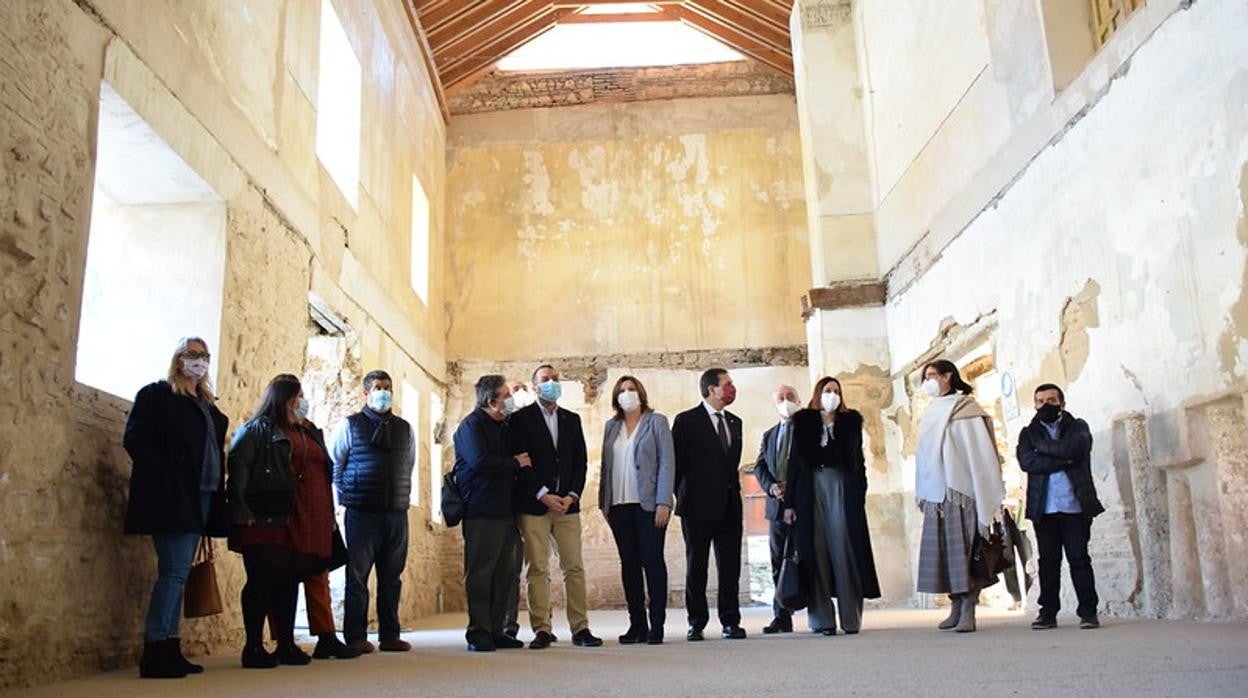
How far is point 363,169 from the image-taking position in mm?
10344

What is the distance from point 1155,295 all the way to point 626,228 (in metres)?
9.06

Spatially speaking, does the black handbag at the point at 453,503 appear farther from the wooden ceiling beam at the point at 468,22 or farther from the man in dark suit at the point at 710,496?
the wooden ceiling beam at the point at 468,22

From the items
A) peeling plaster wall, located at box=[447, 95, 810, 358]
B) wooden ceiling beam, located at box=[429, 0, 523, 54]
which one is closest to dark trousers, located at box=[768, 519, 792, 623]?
peeling plaster wall, located at box=[447, 95, 810, 358]

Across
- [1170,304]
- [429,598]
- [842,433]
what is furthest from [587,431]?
[1170,304]

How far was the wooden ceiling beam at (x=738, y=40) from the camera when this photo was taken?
14.6m

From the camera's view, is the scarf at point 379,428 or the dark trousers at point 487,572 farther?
the scarf at point 379,428

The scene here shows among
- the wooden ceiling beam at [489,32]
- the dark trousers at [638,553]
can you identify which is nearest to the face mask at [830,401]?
the dark trousers at [638,553]

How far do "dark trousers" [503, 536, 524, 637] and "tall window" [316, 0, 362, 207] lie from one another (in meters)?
4.51

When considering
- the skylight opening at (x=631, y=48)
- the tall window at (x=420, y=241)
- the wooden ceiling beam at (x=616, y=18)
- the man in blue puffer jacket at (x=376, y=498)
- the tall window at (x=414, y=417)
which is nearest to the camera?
the man in blue puffer jacket at (x=376, y=498)

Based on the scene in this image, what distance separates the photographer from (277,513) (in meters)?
4.88

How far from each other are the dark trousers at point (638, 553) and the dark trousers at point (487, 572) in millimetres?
617

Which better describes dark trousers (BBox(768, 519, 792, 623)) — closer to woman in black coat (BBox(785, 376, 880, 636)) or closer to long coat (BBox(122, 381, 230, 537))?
woman in black coat (BBox(785, 376, 880, 636))

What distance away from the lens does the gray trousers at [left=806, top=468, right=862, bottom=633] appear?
623 centimetres

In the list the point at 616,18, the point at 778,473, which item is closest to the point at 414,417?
the point at 616,18
